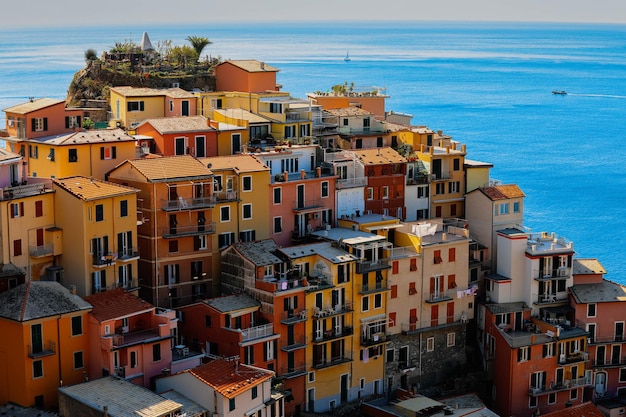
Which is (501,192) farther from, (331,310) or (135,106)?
(135,106)

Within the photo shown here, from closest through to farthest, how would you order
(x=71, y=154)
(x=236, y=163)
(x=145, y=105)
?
(x=71, y=154) < (x=236, y=163) < (x=145, y=105)

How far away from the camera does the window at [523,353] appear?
5528 cm

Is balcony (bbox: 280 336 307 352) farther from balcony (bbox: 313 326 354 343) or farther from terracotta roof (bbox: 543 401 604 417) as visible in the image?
terracotta roof (bbox: 543 401 604 417)

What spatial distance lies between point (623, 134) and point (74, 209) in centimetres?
9413

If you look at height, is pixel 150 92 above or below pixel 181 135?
above

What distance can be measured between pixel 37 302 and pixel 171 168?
9830 mm

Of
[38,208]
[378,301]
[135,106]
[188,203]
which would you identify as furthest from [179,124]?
[378,301]

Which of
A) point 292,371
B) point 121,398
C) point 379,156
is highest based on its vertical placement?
point 379,156

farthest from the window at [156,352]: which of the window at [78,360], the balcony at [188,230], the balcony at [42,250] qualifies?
the balcony at [188,230]

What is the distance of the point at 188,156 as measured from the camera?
5406 cm


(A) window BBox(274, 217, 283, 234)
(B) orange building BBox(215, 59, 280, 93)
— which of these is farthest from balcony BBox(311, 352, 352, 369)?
(B) orange building BBox(215, 59, 280, 93)

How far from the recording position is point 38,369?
44.7 metres

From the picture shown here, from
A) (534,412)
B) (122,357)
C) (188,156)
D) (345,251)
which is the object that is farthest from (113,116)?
(534,412)

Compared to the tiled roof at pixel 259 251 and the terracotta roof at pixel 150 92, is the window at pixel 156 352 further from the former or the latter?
the terracotta roof at pixel 150 92
